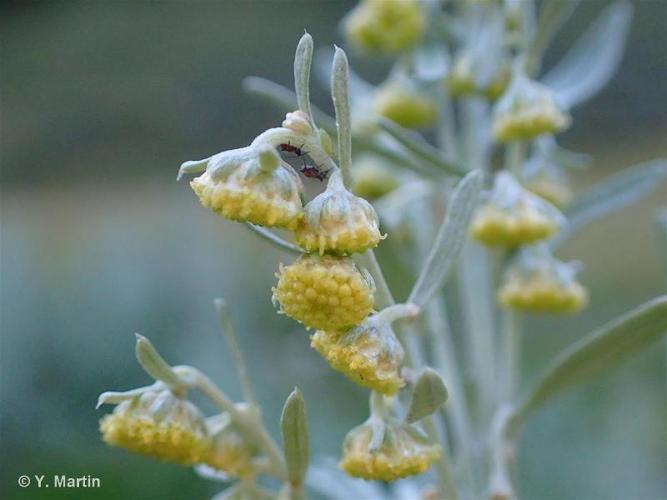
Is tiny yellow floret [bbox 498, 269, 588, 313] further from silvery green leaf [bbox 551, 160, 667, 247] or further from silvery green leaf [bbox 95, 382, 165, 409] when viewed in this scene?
silvery green leaf [bbox 95, 382, 165, 409]

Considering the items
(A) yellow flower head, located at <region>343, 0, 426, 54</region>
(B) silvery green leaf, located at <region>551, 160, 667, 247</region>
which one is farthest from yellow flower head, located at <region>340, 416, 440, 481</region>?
(A) yellow flower head, located at <region>343, 0, 426, 54</region>

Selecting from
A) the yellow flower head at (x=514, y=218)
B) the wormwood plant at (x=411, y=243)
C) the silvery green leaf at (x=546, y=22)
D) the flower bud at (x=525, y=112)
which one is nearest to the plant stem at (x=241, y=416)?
the wormwood plant at (x=411, y=243)

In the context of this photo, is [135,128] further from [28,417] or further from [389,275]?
[389,275]

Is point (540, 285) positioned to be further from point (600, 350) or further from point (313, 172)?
point (313, 172)

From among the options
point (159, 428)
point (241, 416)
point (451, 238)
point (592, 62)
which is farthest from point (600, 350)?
point (592, 62)

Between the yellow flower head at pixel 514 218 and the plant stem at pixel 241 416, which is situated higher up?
the yellow flower head at pixel 514 218

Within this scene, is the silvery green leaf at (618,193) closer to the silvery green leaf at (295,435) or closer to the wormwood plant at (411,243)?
the wormwood plant at (411,243)

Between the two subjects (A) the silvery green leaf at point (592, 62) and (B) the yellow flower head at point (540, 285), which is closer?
(B) the yellow flower head at point (540, 285)
